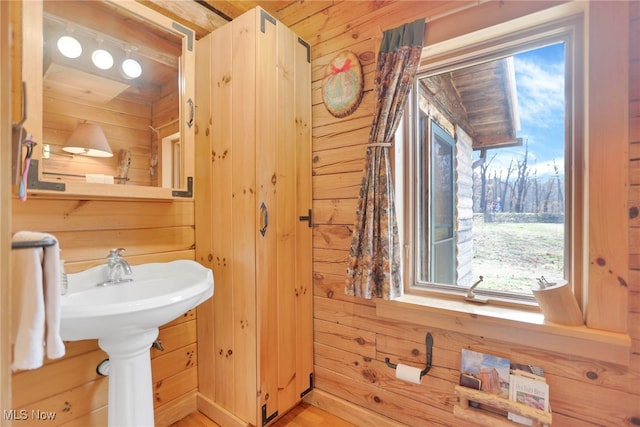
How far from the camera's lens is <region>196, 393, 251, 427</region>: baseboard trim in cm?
152

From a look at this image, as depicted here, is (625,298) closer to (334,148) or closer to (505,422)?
(505,422)

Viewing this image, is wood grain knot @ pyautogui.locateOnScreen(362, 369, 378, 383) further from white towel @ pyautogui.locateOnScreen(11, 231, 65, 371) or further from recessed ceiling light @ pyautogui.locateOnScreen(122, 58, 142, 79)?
recessed ceiling light @ pyautogui.locateOnScreen(122, 58, 142, 79)

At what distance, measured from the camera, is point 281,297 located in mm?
1585

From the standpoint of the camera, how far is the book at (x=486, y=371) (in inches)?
48.5

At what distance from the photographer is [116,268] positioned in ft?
4.24

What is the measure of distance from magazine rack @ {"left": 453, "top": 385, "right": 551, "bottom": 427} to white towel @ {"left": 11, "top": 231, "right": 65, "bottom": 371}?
57.8 inches

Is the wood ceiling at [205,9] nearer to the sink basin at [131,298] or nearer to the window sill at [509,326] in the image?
the sink basin at [131,298]

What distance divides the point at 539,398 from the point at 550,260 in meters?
0.56

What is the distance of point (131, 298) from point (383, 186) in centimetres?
126

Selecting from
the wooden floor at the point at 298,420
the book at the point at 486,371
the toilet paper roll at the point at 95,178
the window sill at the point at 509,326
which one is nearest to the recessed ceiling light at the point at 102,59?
the toilet paper roll at the point at 95,178

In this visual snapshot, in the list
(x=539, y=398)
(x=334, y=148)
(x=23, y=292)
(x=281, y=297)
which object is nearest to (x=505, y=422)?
(x=539, y=398)

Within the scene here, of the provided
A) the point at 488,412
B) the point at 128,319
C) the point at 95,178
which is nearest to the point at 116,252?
the point at 95,178

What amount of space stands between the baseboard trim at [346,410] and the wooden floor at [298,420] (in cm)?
3

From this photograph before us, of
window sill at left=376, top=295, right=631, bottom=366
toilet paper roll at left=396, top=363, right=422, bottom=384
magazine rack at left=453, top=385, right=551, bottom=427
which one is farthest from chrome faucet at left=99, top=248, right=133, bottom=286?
magazine rack at left=453, top=385, right=551, bottom=427
